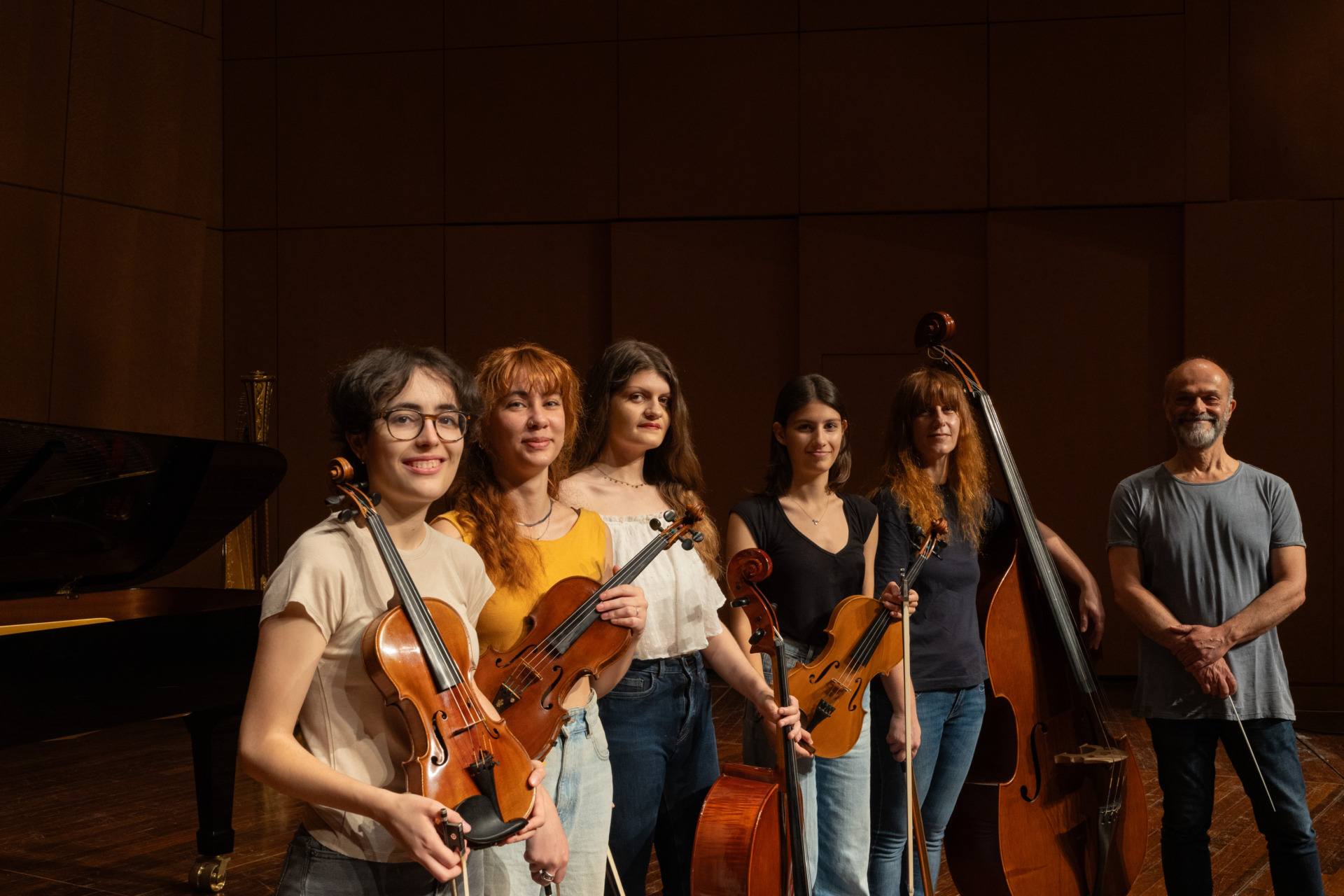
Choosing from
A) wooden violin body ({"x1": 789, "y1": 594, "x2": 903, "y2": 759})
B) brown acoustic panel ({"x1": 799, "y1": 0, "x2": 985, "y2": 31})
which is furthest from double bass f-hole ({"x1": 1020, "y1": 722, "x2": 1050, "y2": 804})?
brown acoustic panel ({"x1": 799, "y1": 0, "x2": 985, "y2": 31})

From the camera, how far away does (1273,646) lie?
2402 millimetres

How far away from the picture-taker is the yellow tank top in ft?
5.26

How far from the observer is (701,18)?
621 cm

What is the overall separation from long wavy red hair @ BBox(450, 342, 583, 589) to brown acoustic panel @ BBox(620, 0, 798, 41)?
4.92m

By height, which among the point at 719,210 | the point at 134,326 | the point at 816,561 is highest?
the point at 719,210

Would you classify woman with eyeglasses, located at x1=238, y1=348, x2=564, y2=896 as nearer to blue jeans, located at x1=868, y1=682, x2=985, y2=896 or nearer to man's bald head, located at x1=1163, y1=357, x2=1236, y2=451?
blue jeans, located at x1=868, y1=682, x2=985, y2=896

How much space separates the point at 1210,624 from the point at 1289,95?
15.1 ft

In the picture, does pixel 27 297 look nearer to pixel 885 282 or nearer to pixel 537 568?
pixel 885 282

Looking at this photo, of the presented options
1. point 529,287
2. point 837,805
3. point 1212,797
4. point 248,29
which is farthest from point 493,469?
point 248,29

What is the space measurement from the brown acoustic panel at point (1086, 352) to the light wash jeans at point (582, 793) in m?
4.77

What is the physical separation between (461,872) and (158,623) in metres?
2.01

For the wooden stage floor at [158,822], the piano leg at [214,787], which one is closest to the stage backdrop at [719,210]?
the wooden stage floor at [158,822]

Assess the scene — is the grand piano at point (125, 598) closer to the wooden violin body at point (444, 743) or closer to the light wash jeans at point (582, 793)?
the light wash jeans at point (582, 793)

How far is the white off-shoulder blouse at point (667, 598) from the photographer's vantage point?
6.33 feet
